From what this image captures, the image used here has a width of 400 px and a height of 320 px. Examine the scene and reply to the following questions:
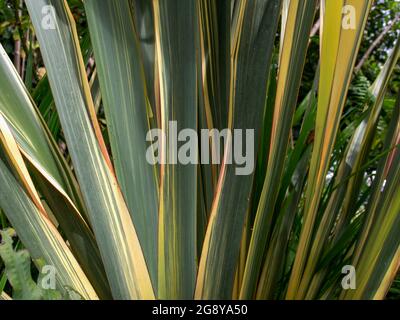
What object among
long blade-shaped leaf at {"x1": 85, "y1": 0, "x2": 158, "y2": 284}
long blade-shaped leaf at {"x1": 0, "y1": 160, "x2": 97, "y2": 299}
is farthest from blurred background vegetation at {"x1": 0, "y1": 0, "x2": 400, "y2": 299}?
long blade-shaped leaf at {"x1": 85, "y1": 0, "x2": 158, "y2": 284}

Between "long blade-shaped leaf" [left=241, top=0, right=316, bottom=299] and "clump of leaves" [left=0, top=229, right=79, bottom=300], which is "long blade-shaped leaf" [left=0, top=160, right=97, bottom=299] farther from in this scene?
"long blade-shaped leaf" [left=241, top=0, right=316, bottom=299]

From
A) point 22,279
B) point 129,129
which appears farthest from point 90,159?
point 22,279

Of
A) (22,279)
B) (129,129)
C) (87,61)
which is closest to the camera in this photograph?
(22,279)

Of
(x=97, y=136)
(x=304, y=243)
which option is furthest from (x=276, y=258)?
(x=97, y=136)

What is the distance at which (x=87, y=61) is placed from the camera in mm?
1072

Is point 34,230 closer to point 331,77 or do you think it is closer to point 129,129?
point 129,129

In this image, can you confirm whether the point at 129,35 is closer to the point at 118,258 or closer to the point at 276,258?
the point at 118,258

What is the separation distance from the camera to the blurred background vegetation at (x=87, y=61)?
110 centimetres

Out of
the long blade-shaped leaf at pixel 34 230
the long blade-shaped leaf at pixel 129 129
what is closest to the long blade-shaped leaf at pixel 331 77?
the long blade-shaped leaf at pixel 129 129

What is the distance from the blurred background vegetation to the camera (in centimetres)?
110
